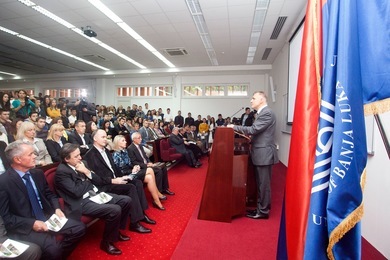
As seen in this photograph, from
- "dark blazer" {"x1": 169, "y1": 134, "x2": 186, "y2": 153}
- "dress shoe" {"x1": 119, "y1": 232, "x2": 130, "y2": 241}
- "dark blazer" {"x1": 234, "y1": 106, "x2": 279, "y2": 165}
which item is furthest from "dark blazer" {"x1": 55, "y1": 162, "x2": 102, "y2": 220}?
"dark blazer" {"x1": 169, "y1": 134, "x2": 186, "y2": 153}

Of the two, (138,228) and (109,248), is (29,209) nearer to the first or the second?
(109,248)

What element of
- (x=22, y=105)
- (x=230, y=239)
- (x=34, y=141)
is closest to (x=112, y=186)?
(x=230, y=239)

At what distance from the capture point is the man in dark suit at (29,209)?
153 centimetres

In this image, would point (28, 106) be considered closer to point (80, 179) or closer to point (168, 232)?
point (80, 179)

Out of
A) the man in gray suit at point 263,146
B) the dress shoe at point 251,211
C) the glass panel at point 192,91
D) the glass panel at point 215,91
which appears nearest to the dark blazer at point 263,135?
the man in gray suit at point 263,146

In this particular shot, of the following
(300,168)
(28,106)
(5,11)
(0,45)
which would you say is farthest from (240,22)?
(0,45)

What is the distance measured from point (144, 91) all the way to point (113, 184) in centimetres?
976

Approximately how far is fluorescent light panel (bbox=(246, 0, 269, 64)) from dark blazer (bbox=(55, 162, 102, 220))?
178 inches

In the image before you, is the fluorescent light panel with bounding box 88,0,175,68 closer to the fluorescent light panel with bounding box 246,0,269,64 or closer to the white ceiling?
the white ceiling

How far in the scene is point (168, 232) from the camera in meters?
2.34

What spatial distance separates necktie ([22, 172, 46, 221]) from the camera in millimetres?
1697

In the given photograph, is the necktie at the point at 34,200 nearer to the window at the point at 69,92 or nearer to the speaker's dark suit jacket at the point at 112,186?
the speaker's dark suit jacket at the point at 112,186

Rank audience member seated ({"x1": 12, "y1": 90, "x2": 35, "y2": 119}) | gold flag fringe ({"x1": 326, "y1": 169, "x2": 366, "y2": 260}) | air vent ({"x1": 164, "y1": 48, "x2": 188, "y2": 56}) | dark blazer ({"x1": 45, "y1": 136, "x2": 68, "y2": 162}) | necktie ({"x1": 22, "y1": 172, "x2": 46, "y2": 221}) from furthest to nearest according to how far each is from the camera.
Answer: air vent ({"x1": 164, "y1": 48, "x2": 188, "y2": 56}) < audience member seated ({"x1": 12, "y1": 90, "x2": 35, "y2": 119}) < dark blazer ({"x1": 45, "y1": 136, "x2": 68, "y2": 162}) < necktie ({"x1": 22, "y1": 172, "x2": 46, "y2": 221}) < gold flag fringe ({"x1": 326, "y1": 169, "x2": 366, "y2": 260})

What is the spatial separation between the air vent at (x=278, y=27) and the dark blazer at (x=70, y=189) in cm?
523
